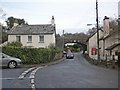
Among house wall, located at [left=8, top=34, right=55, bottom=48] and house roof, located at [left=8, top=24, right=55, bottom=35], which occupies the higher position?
house roof, located at [left=8, top=24, right=55, bottom=35]

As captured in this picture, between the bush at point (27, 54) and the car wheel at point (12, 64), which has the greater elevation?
the bush at point (27, 54)

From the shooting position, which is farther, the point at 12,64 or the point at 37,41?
the point at 37,41

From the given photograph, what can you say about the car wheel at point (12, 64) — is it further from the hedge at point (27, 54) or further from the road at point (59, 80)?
the road at point (59, 80)

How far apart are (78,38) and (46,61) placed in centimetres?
5020

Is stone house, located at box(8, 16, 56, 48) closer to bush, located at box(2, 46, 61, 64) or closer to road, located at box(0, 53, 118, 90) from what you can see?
bush, located at box(2, 46, 61, 64)

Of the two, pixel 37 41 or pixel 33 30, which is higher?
pixel 33 30

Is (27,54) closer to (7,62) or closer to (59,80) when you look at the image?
(7,62)

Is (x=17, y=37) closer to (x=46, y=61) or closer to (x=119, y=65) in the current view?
(x=46, y=61)

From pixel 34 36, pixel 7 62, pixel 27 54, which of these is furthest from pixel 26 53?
pixel 34 36

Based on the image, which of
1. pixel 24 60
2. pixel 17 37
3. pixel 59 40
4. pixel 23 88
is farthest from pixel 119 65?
pixel 59 40

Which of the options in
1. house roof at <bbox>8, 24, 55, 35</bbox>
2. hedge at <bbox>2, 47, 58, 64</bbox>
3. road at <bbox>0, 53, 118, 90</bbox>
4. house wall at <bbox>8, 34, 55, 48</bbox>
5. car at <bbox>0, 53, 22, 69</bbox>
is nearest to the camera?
road at <bbox>0, 53, 118, 90</bbox>

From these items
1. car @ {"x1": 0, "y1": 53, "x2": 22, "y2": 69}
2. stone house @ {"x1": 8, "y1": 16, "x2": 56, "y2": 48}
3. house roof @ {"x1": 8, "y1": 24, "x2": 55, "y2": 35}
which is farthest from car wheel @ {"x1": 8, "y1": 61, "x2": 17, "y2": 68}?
house roof @ {"x1": 8, "y1": 24, "x2": 55, "y2": 35}

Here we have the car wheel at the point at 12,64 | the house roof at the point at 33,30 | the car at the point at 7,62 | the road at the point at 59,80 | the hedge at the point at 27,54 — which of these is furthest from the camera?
the house roof at the point at 33,30

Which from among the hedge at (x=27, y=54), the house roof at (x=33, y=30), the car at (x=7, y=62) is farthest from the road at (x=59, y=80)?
the house roof at (x=33, y=30)
